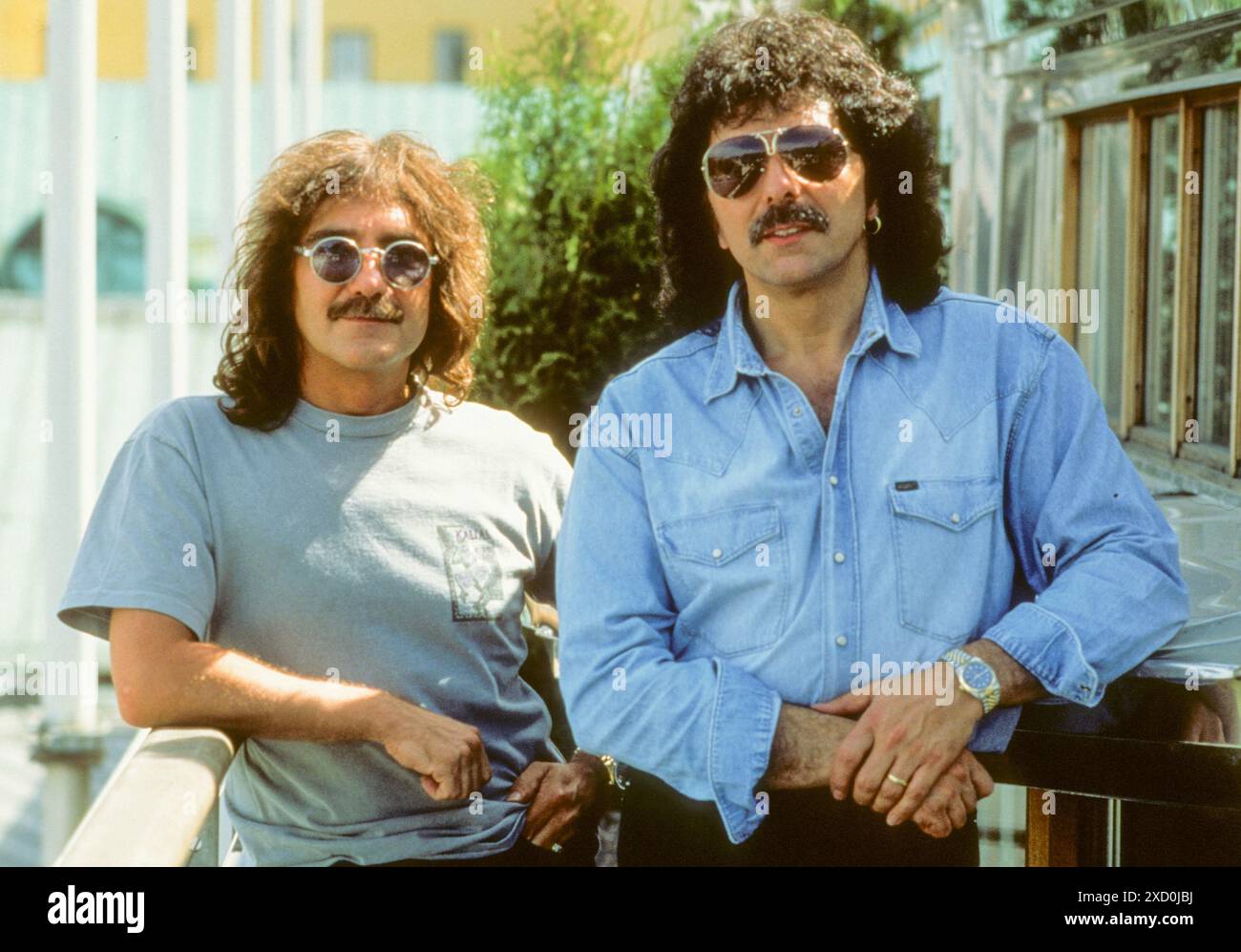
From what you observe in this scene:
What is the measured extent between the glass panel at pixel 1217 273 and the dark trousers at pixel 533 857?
211 cm

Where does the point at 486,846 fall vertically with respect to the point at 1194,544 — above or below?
below

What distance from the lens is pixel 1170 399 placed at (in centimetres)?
439

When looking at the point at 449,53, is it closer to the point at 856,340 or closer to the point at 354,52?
the point at 354,52

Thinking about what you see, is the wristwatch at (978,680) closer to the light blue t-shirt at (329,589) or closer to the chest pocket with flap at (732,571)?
the chest pocket with flap at (732,571)

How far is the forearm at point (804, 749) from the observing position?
220 centimetres

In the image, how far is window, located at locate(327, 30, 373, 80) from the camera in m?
31.4

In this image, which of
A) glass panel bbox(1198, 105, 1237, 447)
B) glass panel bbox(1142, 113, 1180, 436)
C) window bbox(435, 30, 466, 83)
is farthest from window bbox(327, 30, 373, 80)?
glass panel bbox(1198, 105, 1237, 447)

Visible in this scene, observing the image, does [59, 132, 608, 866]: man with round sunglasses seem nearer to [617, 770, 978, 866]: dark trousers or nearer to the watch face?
[617, 770, 978, 866]: dark trousers

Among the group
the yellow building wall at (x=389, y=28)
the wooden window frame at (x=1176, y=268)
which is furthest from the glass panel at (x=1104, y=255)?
the yellow building wall at (x=389, y=28)

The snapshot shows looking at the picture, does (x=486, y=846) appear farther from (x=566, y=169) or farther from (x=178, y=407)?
(x=566, y=169)

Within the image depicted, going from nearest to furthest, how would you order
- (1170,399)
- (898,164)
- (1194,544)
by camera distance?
(898,164)
(1194,544)
(1170,399)
